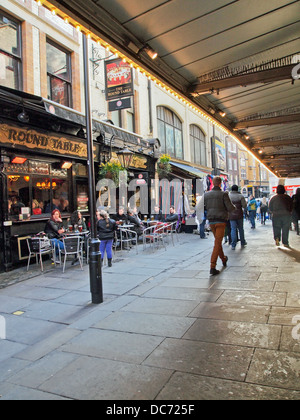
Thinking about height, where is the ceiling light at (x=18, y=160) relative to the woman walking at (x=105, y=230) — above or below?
above

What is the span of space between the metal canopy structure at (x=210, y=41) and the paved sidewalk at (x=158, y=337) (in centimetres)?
349

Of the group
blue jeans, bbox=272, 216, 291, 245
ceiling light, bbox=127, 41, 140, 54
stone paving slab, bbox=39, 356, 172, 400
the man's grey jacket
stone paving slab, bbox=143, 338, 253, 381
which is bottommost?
stone paving slab, bbox=39, 356, 172, 400

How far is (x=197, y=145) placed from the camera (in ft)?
76.8

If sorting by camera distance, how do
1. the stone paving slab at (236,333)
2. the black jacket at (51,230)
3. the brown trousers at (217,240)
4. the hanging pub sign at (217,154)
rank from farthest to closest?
the hanging pub sign at (217,154) < the black jacket at (51,230) < the brown trousers at (217,240) < the stone paving slab at (236,333)

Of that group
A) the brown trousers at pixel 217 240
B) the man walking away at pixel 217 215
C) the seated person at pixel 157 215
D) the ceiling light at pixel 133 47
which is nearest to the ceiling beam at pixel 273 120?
the man walking away at pixel 217 215

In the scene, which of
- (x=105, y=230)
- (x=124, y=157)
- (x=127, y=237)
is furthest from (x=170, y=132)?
(x=105, y=230)

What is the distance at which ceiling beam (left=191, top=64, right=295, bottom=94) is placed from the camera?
5.02 m

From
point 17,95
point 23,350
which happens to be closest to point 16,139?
point 17,95

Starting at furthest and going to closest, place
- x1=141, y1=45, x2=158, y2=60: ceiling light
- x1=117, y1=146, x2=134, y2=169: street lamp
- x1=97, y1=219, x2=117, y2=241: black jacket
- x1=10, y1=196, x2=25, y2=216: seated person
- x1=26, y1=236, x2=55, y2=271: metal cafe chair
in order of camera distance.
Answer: x1=117, y1=146, x2=134, y2=169: street lamp
x1=10, y1=196, x2=25, y2=216: seated person
x1=26, y1=236, x2=55, y2=271: metal cafe chair
x1=97, y1=219, x2=117, y2=241: black jacket
x1=141, y1=45, x2=158, y2=60: ceiling light

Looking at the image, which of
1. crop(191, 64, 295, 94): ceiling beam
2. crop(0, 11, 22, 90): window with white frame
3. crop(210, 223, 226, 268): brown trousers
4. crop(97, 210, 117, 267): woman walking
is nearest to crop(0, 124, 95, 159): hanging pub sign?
crop(0, 11, 22, 90): window with white frame

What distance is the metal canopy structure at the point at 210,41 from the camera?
3660mm

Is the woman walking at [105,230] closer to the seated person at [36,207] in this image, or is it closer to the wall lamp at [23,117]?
the seated person at [36,207]

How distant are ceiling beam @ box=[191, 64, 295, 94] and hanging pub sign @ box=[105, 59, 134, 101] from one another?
18.1 feet

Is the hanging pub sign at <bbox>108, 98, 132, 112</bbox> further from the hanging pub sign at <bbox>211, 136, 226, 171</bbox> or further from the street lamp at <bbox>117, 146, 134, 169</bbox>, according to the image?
the hanging pub sign at <bbox>211, 136, 226, 171</bbox>
